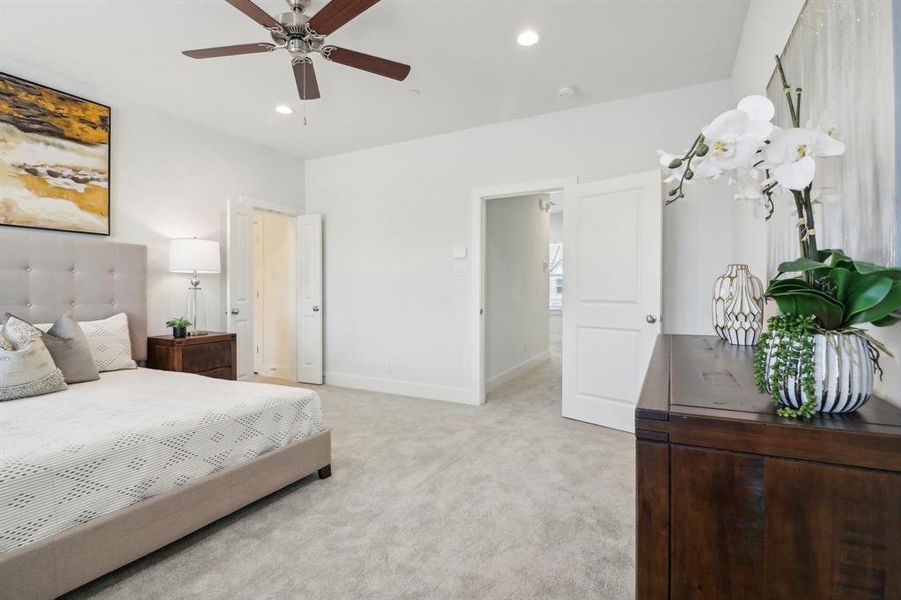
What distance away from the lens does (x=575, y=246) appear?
148 inches

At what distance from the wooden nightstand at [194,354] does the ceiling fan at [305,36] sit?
85.8 inches

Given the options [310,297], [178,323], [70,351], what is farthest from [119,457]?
[310,297]

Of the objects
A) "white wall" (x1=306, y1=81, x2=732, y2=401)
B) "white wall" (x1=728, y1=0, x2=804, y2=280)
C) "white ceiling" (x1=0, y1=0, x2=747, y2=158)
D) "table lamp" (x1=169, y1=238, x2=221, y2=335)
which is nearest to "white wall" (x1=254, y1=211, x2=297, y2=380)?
"white wall" (x1=306, y1=81, x2=732, y2=401)

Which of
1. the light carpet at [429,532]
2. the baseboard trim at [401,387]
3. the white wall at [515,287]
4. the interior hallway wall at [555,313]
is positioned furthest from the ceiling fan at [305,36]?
the interior hallway wall at [555,313]

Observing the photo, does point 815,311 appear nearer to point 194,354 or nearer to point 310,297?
point 194,354

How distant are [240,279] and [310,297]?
3.10 feet

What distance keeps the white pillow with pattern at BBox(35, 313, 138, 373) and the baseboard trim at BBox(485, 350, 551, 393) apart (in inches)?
124

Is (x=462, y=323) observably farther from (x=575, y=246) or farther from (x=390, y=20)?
(x=390, y=20)

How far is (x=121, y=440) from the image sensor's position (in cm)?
168

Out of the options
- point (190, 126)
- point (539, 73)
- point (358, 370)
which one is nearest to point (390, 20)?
A: point (539, 73)

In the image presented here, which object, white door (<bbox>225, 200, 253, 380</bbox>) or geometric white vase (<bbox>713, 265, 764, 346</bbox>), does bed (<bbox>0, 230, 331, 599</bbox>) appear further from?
geometric white vase (<bbox>713, 265, 764, 346</bbox>)

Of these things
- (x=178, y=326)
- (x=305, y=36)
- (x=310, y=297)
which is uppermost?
(x=305, y=36)

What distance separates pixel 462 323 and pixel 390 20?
265cm

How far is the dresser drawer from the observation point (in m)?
3.50
